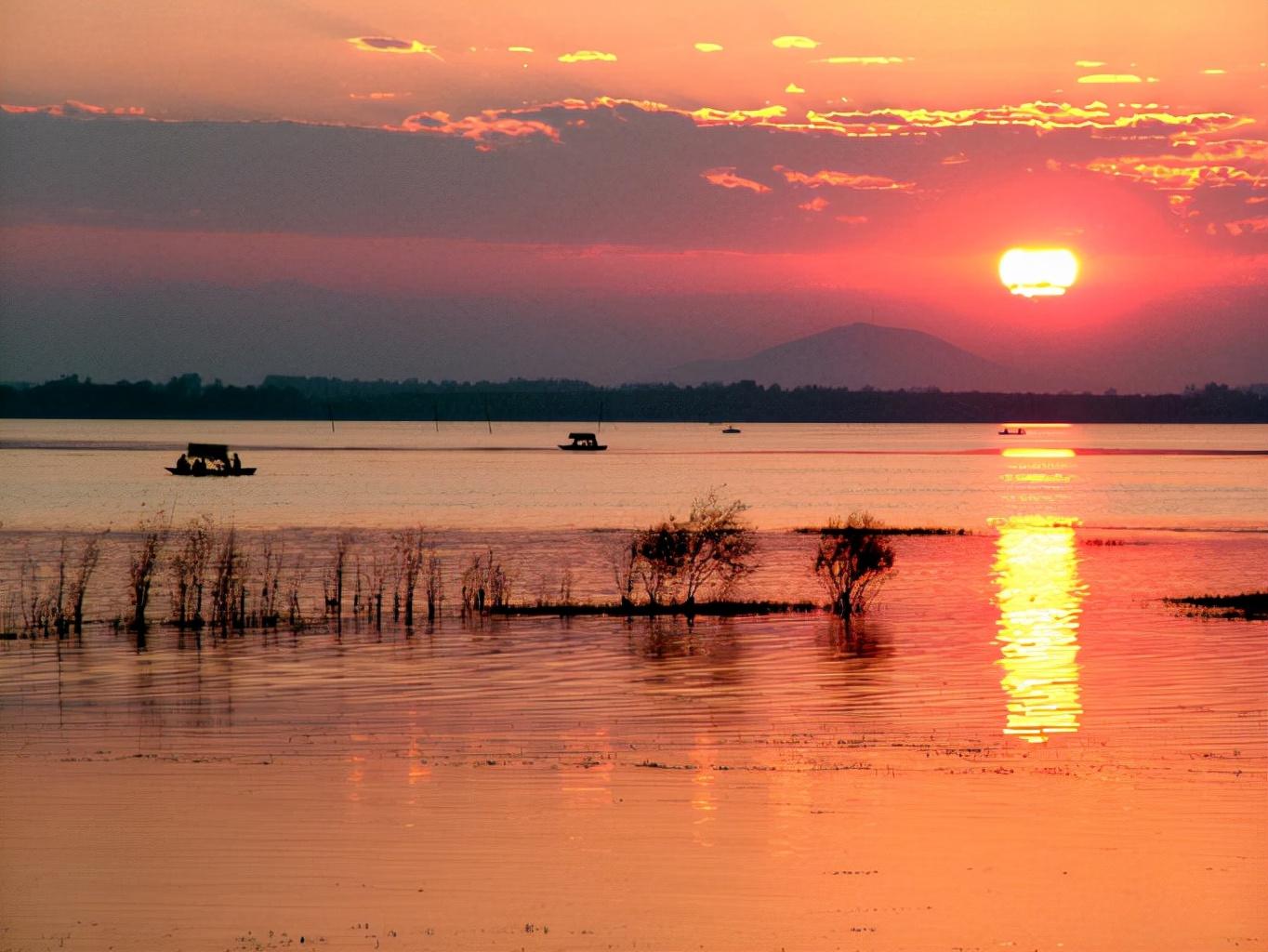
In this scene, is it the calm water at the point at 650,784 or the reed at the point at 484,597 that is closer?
the calm water at the point at 650,784

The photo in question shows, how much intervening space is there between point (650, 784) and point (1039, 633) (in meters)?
23.6

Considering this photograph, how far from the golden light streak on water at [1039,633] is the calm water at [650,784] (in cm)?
21

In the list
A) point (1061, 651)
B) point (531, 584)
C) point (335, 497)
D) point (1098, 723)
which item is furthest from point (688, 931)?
point (335, 497)

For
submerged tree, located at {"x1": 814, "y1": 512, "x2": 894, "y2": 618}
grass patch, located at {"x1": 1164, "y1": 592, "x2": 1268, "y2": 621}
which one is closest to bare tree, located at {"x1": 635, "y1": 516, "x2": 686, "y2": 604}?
submerged tree, located at {"x1": 814, "y1": 512, "x2": 894, "y2": 618}

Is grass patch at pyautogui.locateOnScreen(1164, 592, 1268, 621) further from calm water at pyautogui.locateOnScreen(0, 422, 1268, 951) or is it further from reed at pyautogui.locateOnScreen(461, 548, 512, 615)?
reed at pyautogui.locateOnScreen(461, 548, 512, 615)

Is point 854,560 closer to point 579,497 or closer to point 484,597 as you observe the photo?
point 484,597

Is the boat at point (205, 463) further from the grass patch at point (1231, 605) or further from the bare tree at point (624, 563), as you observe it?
the grass patch at point (1231, 605)

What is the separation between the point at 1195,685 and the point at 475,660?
635 inches

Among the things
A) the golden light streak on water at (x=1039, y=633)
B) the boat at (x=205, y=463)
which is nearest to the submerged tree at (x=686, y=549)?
the golden light streak on water at (x=1039, y=633)

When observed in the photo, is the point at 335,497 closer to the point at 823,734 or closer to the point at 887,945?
the point at 823,734

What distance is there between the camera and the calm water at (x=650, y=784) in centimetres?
1580

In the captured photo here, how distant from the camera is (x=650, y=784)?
2230 centimetres

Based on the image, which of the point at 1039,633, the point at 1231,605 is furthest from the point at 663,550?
the point at 1231,605

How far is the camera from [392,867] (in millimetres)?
17578
